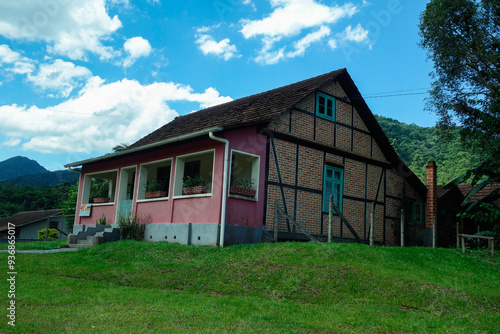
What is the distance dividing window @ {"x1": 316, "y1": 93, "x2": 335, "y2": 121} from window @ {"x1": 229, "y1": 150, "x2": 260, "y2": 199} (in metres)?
3.12

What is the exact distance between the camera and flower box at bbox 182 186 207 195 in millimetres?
13406

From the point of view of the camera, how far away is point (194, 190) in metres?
13.6

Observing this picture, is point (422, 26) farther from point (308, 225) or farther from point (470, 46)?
point (308, 225)

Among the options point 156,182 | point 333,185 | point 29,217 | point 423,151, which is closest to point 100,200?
point 156,182

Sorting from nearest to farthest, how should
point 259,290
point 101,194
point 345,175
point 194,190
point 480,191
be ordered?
point 259,290 < point 194,190 < point 345,175 < point 101,194 < point 480,191

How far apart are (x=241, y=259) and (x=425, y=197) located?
1217cm

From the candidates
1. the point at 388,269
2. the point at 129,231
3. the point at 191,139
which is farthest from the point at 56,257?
the point at 388,269

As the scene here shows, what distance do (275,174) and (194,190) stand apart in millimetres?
2510

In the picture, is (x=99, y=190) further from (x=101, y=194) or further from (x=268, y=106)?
(x=268, y=106)

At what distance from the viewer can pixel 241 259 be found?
1007cm

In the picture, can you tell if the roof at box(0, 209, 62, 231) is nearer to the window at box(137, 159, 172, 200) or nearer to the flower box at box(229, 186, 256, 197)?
the window at box(137, 159, 172, 200)

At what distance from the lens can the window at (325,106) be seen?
1552 centimetres

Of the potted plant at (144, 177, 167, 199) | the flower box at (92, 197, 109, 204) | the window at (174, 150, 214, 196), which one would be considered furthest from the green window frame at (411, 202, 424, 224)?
the flower box at (92, 197, 109, 204)

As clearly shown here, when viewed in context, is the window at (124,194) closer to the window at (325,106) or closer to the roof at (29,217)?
the window at (325,106)
